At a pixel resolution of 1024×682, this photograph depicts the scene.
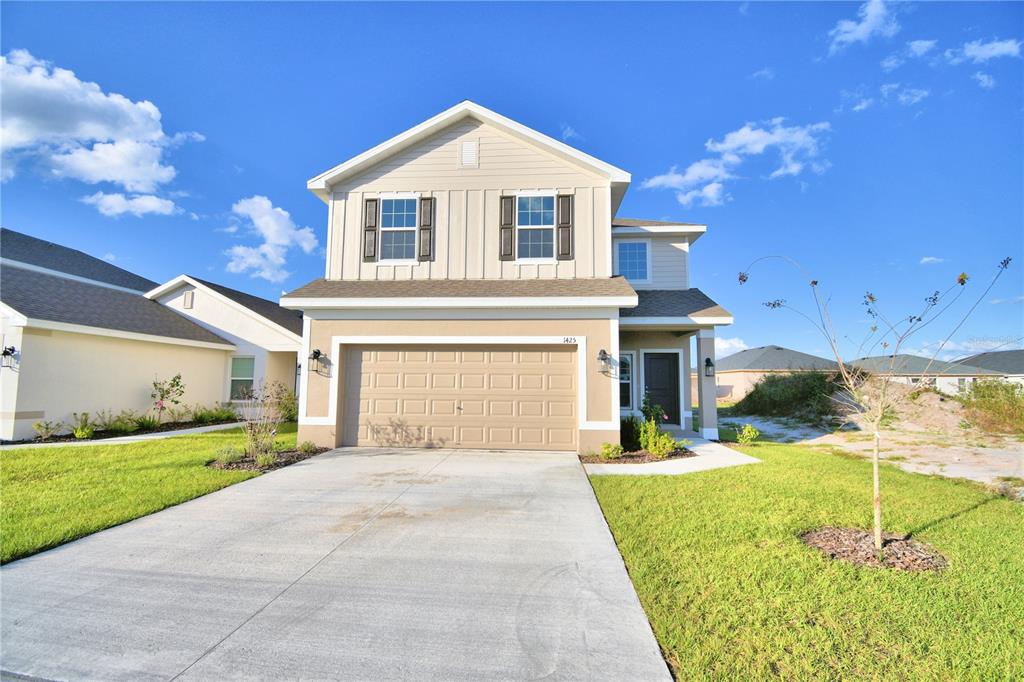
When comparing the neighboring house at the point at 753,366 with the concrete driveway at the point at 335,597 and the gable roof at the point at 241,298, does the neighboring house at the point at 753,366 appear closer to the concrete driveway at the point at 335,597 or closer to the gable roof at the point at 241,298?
the gable roof at the point at 241,298

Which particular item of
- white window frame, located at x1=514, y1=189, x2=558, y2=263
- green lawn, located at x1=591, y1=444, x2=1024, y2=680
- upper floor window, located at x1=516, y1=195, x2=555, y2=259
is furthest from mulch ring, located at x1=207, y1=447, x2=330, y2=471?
upper floor window, located at x1=516, y1=195, x2=555, y2=259

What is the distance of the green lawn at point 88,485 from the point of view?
4.38m

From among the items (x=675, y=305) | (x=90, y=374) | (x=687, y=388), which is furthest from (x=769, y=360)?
(x=90, y=374)

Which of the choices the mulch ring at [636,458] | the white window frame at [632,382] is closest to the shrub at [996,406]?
the white window frame at [632,382]

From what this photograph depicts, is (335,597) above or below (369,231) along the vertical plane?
below

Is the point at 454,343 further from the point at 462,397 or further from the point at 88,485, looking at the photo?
the point at 88,485

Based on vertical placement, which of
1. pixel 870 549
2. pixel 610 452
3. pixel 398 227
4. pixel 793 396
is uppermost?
pixel 398 227

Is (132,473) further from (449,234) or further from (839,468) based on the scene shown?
(839,468)

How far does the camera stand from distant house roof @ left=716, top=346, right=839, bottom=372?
90.9ft

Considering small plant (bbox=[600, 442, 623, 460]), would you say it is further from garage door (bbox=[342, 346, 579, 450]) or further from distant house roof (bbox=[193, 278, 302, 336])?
distant house roof (bbox=[193, 278, 302, 336])

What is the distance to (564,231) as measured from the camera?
977 cm

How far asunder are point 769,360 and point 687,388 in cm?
2179

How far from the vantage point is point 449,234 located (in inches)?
393

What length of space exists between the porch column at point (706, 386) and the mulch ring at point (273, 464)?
9509 mm
